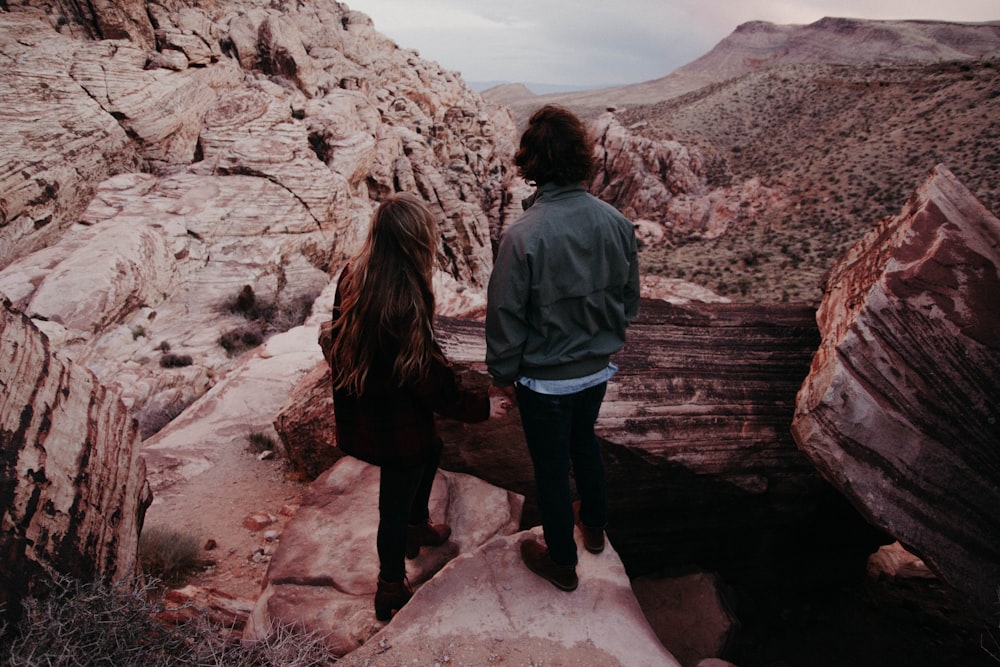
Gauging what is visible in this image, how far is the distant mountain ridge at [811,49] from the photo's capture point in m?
66.8

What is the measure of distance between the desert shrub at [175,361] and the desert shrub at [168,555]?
20.0 feet

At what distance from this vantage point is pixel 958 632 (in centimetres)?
419

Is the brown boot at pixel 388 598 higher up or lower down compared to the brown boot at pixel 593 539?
lower down

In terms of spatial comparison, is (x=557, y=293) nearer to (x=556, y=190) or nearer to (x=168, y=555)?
(x=556, y=190)

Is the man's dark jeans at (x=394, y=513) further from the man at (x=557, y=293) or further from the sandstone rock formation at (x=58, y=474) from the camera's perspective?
the sandstone rock formation at (x=58, y=474)

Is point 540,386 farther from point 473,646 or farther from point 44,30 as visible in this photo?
point 44,30

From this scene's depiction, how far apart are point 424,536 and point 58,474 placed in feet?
5.96

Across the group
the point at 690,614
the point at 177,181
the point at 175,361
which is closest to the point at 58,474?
the point at 690,614

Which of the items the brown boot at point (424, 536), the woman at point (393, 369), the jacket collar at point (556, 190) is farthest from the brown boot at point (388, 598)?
the jacket collar at point (556, 190)

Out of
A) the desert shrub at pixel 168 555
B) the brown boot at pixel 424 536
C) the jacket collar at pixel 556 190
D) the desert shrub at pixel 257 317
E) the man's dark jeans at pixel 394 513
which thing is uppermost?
the jacket collar at pixel 556 190

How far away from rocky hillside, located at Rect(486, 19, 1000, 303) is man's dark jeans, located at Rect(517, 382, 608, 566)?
10.8m

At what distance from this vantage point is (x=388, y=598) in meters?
2.43

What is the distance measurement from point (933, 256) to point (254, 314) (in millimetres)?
11672

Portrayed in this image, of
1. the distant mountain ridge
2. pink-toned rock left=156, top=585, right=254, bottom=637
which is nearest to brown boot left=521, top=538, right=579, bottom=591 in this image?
pink-toned rock left=156, top=585, right=254, bottom=637
